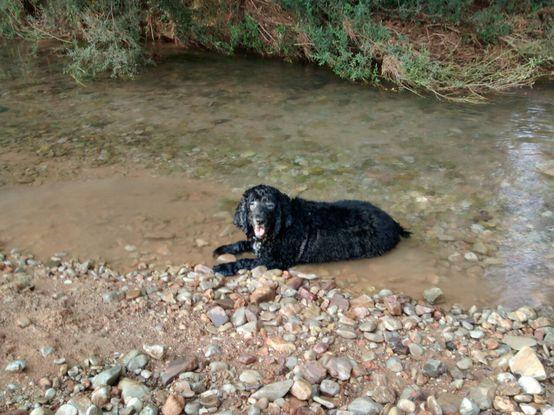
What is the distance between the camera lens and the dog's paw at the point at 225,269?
222 inches

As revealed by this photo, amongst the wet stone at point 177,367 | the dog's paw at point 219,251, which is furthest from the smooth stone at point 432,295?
the wet stone at point 177,367

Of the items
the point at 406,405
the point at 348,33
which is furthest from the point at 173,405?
the point at 348,33

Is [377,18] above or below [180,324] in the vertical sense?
above

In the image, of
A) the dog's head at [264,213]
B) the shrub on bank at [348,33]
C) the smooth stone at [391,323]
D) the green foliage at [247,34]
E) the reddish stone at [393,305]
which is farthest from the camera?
the green foliage at [247,34]

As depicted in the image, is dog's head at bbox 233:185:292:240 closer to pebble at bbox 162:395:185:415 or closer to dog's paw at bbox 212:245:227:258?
dog's paw at bbox 212:245:227:258

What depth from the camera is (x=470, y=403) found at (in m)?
3.87

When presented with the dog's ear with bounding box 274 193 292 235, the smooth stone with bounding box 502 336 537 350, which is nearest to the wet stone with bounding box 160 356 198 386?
the dog's ear with bounding box 274 193 292 235

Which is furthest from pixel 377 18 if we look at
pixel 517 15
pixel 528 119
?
pixel 528 119

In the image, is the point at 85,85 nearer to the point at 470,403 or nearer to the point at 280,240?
the point at 280,240

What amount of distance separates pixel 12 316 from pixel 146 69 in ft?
30.1

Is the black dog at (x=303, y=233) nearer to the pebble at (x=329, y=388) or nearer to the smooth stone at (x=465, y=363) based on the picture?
the smooth stone at (x=465, y=363)

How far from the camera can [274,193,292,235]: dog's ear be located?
18.6 feet

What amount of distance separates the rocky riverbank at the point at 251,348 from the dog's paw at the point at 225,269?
11 centimetres

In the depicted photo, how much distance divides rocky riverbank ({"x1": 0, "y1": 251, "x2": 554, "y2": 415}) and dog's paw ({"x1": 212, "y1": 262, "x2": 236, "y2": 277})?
112 mm
